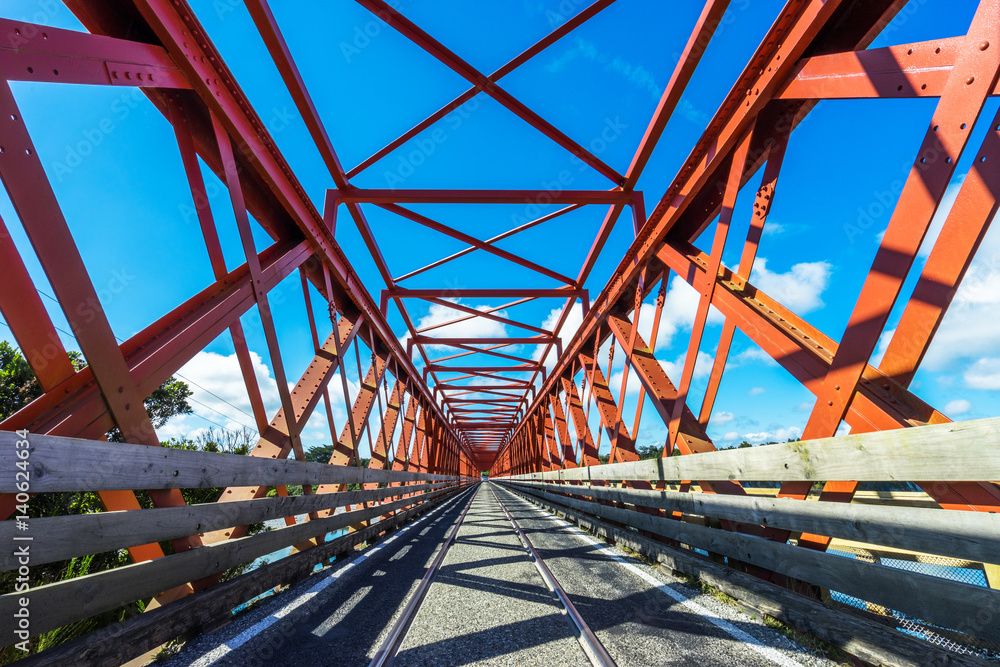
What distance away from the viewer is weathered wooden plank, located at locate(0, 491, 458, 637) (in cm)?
163

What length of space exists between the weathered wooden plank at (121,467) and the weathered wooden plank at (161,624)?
0.64 m

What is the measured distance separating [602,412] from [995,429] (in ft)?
21.6

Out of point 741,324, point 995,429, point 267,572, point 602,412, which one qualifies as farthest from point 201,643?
point 602,412

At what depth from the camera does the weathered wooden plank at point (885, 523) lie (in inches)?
59.1

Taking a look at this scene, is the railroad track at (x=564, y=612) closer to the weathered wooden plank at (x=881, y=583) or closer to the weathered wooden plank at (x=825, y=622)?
the weathered wooden plank at (x=825, y=622)

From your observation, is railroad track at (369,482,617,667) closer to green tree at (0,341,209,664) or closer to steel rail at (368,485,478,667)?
steel rail at (368,485,478,667)

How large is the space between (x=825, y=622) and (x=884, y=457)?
0.98 m

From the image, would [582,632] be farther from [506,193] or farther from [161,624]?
[506,193]

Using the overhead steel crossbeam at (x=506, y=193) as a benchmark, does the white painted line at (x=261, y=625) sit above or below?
below

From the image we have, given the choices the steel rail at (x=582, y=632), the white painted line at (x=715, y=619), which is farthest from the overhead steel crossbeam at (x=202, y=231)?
the white painted line at (x=715, y=619)

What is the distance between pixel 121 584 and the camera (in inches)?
80.4

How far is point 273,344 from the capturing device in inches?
160

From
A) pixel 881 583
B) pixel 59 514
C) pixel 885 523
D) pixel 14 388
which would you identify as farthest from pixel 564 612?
pixel 14 388

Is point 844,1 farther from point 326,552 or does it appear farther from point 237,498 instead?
point 326,552
